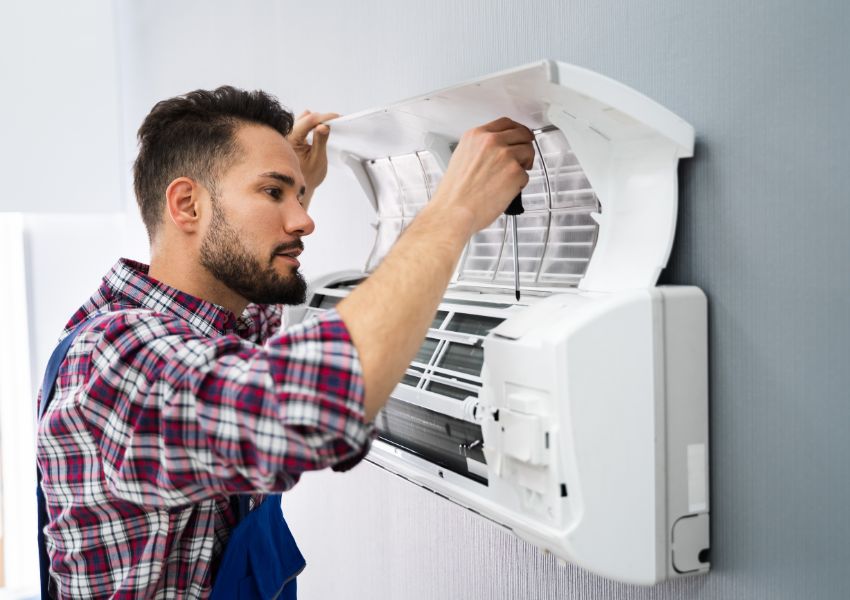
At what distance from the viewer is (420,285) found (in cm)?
82

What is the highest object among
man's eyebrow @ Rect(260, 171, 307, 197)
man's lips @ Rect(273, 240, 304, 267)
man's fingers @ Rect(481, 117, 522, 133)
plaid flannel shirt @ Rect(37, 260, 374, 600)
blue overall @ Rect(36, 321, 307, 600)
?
man's fingers @ Rect(481, 117, 522, 133)

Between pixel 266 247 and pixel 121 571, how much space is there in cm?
47

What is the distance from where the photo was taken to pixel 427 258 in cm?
84

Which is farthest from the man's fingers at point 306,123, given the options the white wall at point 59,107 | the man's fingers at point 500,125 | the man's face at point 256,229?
the white wall at point 59,107

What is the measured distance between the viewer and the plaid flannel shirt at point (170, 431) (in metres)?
0.76

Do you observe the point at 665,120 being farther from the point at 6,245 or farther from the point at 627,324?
the point at 6,245

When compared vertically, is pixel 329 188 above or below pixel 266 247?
above

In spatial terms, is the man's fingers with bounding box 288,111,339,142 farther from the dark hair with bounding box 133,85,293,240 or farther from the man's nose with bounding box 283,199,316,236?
the man's nose with bounding box 283,199,316,236

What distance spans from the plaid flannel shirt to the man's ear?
96mm

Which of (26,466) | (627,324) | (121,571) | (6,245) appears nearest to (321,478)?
(121,571)

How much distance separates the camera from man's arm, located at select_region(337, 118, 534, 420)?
79cm

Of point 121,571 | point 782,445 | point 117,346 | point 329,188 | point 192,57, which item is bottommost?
point 121,571

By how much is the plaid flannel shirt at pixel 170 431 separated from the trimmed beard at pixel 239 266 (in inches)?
2.5

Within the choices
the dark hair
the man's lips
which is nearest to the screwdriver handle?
the man's lips
